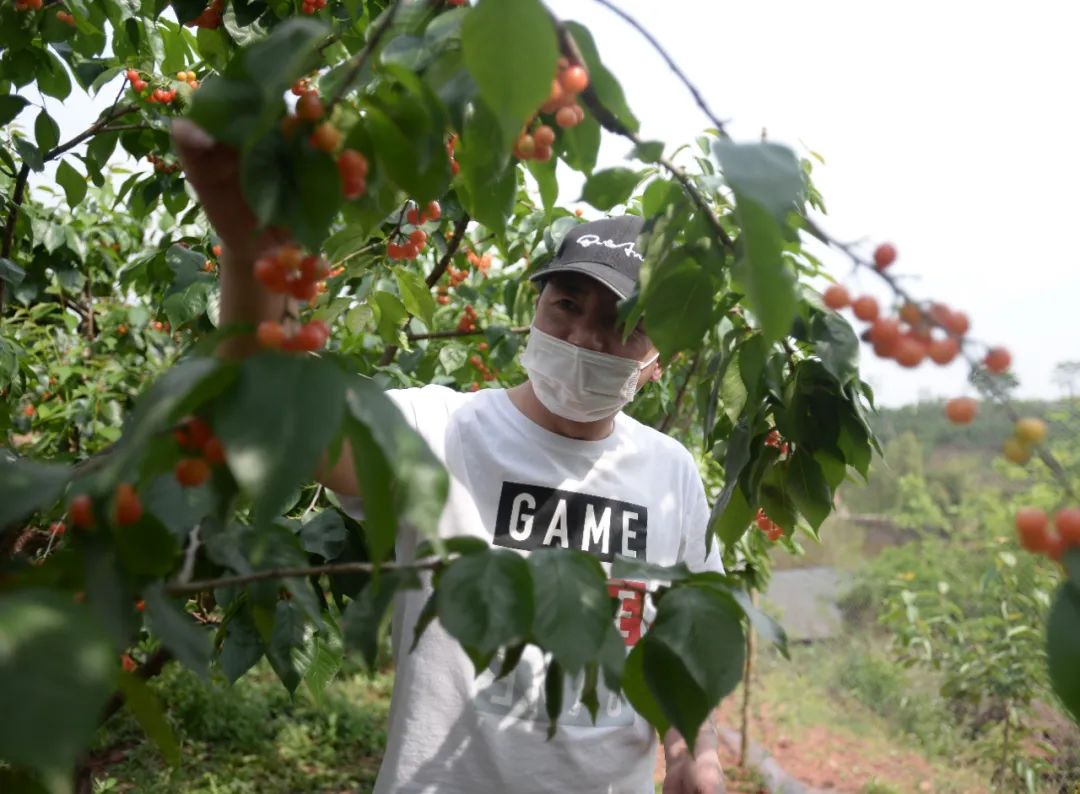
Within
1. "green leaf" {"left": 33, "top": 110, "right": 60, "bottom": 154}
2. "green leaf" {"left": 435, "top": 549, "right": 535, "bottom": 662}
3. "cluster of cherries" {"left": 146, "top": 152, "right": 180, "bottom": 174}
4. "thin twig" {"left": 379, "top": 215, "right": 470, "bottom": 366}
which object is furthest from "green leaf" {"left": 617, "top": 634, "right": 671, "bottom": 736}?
"cluster of cherries" {"left": 146, "top": 152, "right": 180, "bottom": 174}

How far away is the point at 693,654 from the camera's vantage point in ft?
2.60

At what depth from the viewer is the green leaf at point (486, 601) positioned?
72 centimetres

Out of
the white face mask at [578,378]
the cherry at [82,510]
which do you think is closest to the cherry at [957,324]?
the cherry at [82,510]

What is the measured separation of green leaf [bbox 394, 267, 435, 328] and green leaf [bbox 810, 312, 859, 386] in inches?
40.1

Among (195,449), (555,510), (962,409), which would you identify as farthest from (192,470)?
(555,510)

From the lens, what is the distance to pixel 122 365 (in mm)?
4441

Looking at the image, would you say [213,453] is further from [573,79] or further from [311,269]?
[573,79]

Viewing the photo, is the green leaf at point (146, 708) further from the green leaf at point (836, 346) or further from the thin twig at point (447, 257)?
the thin twig at point (447, 257)

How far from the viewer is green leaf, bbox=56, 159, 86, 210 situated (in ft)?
8.31

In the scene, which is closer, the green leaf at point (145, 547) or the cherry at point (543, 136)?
the green leaf at point (145, 547)

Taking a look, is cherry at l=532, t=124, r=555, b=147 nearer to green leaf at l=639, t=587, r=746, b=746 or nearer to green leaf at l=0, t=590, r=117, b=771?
green leaf at l=639, t=587, r=746, b=746

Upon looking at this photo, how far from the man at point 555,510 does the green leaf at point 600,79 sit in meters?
0.79

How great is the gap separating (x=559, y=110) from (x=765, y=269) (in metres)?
0.33

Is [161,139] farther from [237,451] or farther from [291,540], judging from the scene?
[237,451]
